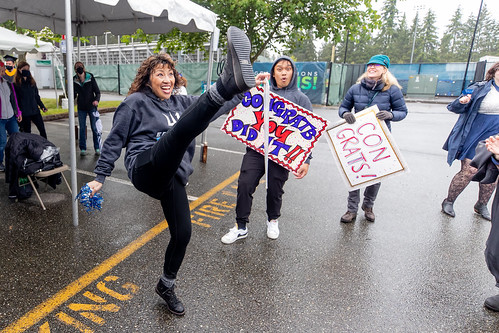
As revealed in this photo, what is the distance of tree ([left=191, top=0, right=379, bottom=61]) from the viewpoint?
11.1 metres

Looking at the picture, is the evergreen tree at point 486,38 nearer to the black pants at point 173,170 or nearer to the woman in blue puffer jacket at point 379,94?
the woman in blue puffer jacket at point 379,94

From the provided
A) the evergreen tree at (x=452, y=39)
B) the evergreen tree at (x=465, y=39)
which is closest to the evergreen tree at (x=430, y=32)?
the evergreen tree at (x=452, y=39)

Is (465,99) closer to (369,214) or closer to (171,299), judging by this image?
(369,214)

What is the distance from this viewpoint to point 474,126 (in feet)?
13.0

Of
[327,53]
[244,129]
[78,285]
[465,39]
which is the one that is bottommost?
[78,285]

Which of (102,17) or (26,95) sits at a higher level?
(102,17)

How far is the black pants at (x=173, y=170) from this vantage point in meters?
1.52

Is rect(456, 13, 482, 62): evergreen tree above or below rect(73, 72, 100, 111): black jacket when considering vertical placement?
above

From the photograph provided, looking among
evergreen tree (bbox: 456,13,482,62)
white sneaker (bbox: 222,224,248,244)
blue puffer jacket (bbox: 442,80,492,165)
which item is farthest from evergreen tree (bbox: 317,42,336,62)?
white sneaker (bbox: 222,224,248,244)

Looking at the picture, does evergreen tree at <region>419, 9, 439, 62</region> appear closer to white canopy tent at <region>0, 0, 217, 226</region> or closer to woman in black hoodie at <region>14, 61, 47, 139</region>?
white canopy tent at <region>0, 0, 217, 226</region>

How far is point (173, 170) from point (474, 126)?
12.7 feet

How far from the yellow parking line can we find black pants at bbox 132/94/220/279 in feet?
2.71

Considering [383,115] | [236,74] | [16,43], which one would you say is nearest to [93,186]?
[236,74]

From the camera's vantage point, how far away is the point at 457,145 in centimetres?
411
